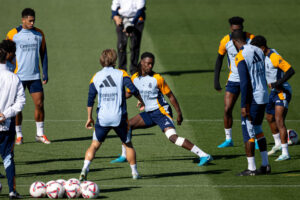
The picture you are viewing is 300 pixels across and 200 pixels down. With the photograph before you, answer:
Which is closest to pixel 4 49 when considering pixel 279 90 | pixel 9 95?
pixel 9 95

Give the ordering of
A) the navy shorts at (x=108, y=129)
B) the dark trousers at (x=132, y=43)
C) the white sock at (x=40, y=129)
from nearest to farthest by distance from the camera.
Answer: the navy shorts at (x=108, y=129) → the white sock at (x=40, y=129) → the dark trousers at (x=132, y=43)

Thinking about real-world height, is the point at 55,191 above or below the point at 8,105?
below

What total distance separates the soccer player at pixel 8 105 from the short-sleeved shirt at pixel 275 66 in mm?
5445

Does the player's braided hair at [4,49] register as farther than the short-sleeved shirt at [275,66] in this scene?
No

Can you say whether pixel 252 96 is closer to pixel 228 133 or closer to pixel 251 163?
pixel 251 163

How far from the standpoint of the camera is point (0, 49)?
410 inches

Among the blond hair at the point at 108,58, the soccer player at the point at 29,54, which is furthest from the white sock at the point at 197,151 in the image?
the soccer player at the point at 29,54

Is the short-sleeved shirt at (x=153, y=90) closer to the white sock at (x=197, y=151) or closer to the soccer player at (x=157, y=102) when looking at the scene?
the soccer player at (x=157, y=102)

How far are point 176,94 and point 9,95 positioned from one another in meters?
10.1

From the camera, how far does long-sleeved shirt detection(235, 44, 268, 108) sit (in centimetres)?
1188

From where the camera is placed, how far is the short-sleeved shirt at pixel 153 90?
1262 cm

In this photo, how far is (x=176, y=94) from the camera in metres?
19.9

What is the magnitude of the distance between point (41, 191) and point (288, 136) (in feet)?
21.7

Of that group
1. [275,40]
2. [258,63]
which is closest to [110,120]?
[258,63]
